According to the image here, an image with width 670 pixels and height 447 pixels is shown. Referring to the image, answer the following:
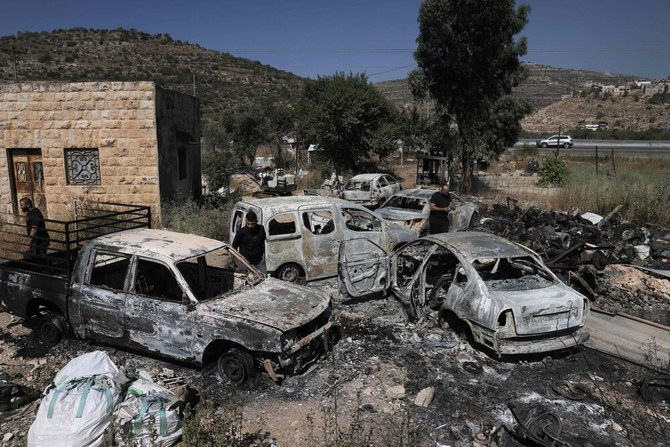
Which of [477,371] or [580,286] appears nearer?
[477,371]

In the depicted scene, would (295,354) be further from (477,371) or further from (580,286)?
(580,286)

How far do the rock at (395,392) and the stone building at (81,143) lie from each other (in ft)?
29.4

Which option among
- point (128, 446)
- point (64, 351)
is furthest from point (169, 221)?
point (128, 446)

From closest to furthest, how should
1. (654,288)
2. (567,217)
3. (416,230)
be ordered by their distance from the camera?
(654,288), (416,230), (567,217)

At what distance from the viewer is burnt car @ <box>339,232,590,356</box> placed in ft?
18.6

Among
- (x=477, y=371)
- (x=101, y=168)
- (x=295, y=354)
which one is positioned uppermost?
(x=101, y=168)

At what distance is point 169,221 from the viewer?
484 inches

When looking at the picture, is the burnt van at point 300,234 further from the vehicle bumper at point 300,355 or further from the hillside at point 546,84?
the hillside at point 546,84

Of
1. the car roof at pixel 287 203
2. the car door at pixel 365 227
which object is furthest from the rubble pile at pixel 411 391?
the car roof at pixel 287 203

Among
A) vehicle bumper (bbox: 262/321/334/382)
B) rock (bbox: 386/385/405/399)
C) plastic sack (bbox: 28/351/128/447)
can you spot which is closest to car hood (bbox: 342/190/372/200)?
vehicle bumper (bbox: 262/321/334/382)

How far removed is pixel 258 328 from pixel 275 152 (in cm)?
2989

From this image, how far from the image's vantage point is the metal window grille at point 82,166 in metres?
12.3

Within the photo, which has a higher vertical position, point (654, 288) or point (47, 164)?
point (47, 164)

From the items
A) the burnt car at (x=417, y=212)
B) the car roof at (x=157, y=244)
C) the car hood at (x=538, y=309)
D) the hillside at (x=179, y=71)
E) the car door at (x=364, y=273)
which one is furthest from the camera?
the hillside at (x=179, y=71)
